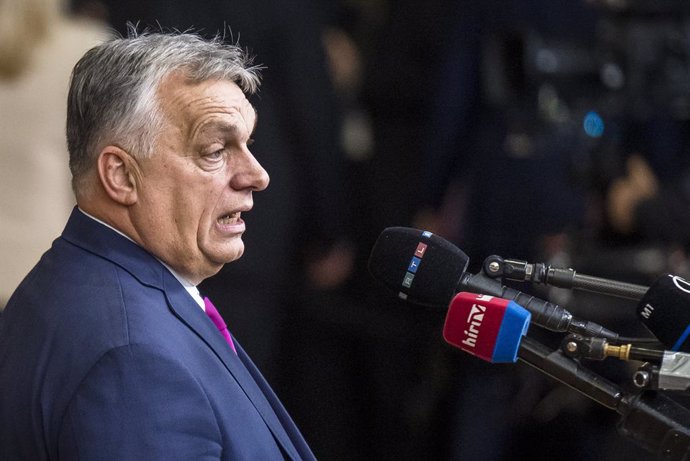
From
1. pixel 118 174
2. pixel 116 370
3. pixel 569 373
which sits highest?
pixel 118 174

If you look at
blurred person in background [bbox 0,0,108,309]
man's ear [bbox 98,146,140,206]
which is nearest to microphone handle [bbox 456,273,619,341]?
man's ear [bbox 98,146,140,206]

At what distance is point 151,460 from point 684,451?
2.25ft

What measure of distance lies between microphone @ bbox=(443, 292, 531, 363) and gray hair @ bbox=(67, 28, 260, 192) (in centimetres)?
50

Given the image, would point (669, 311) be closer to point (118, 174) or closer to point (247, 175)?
point (247, 175)

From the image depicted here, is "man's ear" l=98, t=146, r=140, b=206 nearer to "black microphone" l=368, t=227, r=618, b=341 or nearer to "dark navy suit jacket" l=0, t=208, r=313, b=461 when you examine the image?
"dark navy suit jacket" l=0, t=208, r=313, b=461

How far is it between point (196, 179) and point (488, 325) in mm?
475

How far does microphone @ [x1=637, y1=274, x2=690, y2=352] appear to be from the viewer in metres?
1.63

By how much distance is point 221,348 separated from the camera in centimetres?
179

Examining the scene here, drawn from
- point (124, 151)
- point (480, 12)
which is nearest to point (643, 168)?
point (480, 12)

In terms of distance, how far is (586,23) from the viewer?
385 centimetres

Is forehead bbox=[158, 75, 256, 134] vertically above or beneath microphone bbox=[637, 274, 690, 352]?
above

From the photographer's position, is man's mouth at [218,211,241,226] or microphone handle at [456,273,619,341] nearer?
microphone handle at [456,273,619,341]

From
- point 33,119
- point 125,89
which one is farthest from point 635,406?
point 33,119

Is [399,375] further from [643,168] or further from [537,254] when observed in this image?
[643,168]
